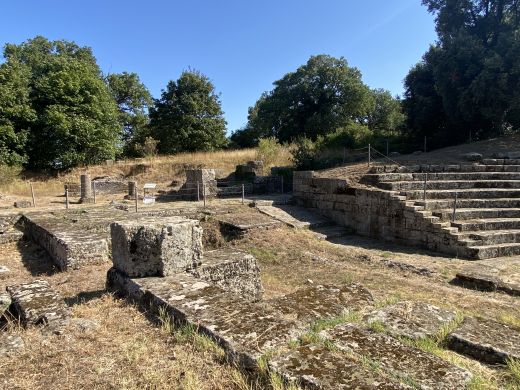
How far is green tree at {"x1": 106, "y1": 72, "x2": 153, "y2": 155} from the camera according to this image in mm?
33094

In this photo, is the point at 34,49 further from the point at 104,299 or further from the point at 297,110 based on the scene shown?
the point at 104,299

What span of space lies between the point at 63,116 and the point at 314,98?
19.8 metres

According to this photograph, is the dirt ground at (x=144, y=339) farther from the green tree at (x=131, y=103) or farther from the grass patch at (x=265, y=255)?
the green tree at (x=131, y=103)

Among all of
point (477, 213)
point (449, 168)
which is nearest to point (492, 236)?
point (477, 213)

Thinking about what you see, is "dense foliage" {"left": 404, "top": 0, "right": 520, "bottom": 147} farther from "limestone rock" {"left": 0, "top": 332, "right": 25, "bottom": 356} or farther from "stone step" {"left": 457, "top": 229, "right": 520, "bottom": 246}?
"limestone rock" {"left": 0, "top": 332, "right": 25, "bottom": 356}

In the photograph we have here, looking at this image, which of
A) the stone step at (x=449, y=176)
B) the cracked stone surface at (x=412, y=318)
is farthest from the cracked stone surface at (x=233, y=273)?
the stone step at (x=449, y=176)

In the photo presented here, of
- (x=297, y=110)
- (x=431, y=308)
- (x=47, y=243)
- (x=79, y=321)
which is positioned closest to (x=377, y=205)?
(x=431, y=308)

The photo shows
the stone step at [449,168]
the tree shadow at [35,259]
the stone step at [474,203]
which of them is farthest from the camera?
the stone step at [449,168]

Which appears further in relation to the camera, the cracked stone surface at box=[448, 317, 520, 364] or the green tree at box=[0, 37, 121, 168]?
the green tree at box=[0, 37, 121, 168]

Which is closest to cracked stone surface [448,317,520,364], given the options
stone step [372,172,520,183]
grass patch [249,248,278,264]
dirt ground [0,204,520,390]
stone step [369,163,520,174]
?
dirt ground [0,204,520,390]

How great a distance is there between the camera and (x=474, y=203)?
419 inches

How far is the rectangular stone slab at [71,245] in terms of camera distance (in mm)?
5934

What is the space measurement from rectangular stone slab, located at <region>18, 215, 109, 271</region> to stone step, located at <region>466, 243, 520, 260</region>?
8112mm

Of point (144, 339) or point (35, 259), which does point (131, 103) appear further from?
point (144, 339)
